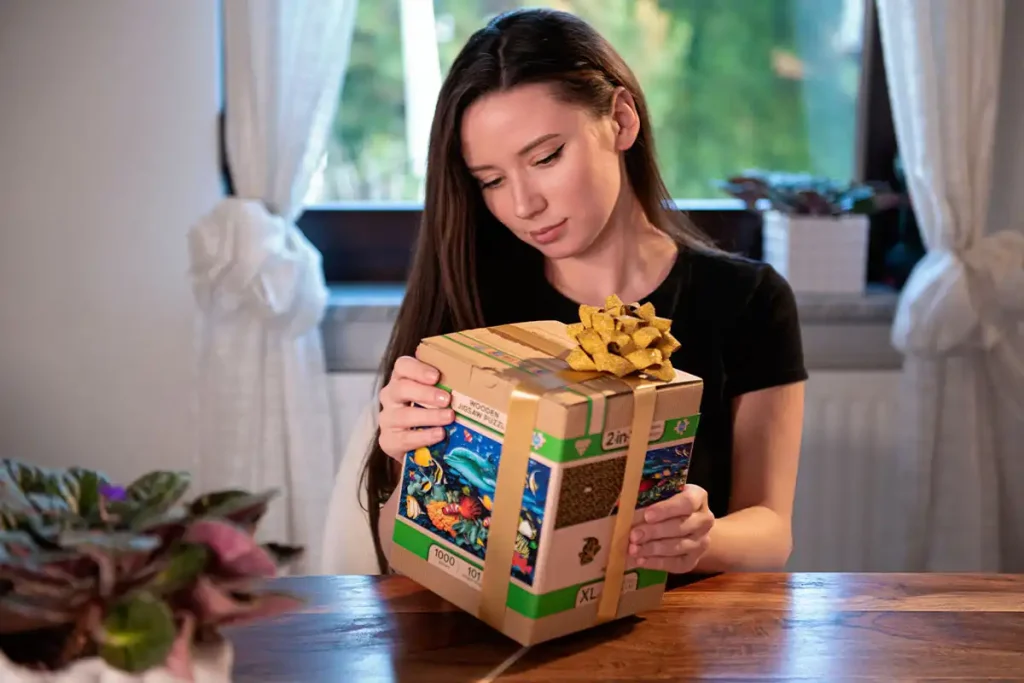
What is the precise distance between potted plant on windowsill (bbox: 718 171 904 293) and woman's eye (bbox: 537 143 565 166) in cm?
110

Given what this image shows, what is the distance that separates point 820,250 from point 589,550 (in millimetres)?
1541

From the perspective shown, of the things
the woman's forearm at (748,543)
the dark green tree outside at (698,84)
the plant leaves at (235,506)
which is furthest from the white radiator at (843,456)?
the plant leaves at (235,506)

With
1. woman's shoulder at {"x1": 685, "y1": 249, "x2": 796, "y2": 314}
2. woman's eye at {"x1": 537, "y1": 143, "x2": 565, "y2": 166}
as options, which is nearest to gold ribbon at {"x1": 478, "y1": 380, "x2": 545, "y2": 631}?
woman's eye at {"x1": 537, "y1": 143, "x2": 565, "y2": 166}

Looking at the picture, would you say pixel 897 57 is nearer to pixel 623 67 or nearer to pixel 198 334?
pixel 623 67

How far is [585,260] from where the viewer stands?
152cm

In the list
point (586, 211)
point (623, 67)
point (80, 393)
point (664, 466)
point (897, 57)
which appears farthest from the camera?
point (80, 393)

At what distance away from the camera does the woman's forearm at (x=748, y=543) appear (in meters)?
1.28

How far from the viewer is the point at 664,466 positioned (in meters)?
0.92

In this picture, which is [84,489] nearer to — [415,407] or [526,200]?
[415,407]

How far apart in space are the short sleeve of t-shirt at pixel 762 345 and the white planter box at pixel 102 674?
93 cm

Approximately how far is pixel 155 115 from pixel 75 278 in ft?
1.30

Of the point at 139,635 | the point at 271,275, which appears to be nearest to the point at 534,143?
the point at 139,635

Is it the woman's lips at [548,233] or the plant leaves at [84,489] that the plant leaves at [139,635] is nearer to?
the plant leaves at [84,489]

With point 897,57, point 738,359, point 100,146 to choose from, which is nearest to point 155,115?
point 100,146
